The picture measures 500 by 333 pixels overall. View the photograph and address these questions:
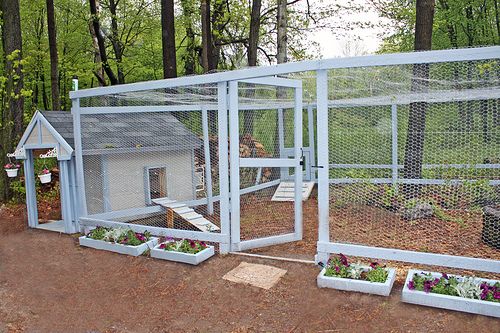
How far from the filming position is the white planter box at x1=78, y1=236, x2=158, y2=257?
5062mm

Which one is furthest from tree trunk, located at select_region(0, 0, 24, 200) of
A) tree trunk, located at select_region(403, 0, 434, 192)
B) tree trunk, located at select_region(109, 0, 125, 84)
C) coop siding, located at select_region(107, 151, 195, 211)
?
tree trunk, located at select_region(403, 0, 434, 192)

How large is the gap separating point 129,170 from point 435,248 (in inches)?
185

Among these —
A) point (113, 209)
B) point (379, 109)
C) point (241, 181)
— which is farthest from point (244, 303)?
point (379, 109)

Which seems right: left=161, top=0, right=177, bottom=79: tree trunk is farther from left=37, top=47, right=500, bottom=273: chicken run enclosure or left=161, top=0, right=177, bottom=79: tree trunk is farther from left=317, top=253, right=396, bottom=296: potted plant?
left=317, top=253, right=396, bottom=296: potted plant

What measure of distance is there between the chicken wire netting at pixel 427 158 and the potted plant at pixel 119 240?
2.44m

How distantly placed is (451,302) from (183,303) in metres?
2.35

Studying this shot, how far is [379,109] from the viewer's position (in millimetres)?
7609

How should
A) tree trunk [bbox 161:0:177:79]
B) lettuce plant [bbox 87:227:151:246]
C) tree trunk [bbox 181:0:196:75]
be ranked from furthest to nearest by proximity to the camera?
tree trunk [bbox 181:0:196:75] < tree trunk [bbox 161:0:177:79] < lettuce plant [bbox 87:227:151:246]

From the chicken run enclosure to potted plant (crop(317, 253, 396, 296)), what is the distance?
0.14 metres

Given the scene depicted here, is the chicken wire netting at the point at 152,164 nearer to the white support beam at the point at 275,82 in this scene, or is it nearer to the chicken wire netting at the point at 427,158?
the white support beam at the point at 275,82

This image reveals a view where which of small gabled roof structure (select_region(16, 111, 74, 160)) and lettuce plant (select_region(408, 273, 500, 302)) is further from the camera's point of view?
small gabled roof structure (select_region(16, 111, 74, 160))

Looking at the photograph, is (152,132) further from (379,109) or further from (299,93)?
(379,109)

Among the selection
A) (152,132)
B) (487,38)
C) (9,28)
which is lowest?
(152,132)

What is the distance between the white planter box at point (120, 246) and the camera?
5062mm
